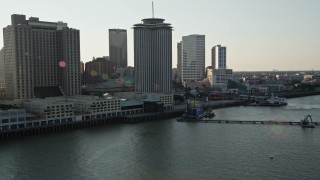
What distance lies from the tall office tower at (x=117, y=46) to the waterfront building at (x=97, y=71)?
29.0 m

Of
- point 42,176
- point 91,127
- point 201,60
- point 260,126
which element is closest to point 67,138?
point 91,127

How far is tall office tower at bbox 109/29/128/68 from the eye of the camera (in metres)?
174

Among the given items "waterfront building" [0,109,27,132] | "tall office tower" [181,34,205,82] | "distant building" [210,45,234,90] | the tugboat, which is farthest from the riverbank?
"tall office tower" [181,34,205,82]

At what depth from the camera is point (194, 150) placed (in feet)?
118

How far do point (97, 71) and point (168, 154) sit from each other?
353ft

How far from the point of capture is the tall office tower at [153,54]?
87938 millimetres

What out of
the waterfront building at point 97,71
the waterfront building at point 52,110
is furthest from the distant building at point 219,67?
the waterfront building at point 52,110

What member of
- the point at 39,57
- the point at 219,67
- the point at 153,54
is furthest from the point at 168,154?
the point at 219,67

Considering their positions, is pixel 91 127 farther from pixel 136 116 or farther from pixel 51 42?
pixel 51 42

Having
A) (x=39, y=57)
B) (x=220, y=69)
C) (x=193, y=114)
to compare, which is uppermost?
(x=39, y=57)

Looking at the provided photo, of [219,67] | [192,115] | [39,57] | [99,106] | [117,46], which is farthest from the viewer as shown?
[117,46]

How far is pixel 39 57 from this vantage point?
→ 253 feet

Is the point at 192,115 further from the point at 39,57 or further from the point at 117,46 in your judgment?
the point at 117,46

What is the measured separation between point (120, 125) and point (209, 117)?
13344 millimetres
